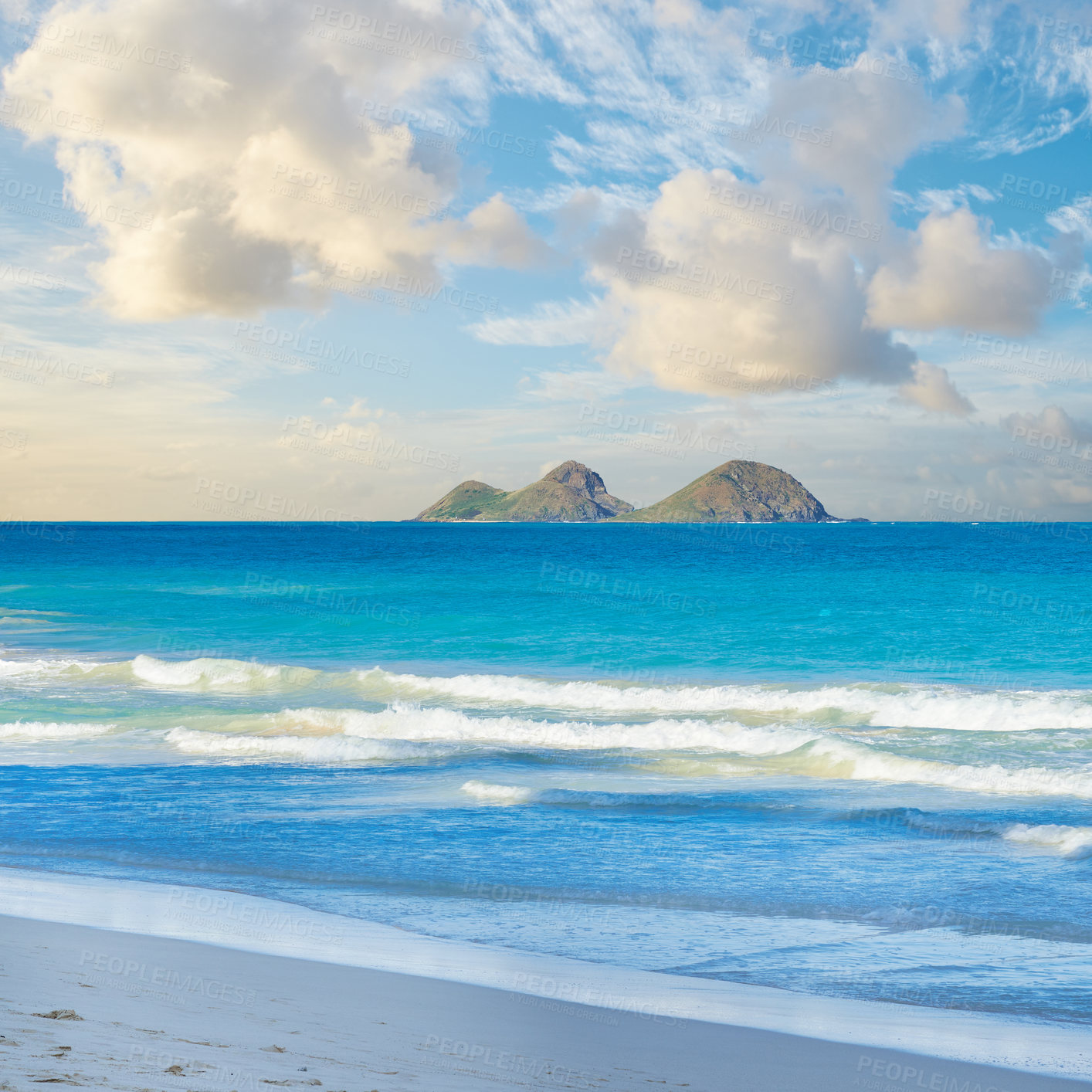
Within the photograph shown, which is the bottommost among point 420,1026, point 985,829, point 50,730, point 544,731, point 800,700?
point 50,730

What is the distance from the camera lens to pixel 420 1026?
22.3 feet

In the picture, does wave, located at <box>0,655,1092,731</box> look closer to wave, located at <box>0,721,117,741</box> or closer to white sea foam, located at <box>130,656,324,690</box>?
white sea foam, located at <box>130,656,324,690</box>

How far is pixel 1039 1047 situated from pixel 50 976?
7.84 metres

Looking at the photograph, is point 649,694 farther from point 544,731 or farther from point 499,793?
point 499,793

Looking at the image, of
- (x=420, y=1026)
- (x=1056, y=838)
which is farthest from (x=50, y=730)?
(x=1056, y=838)

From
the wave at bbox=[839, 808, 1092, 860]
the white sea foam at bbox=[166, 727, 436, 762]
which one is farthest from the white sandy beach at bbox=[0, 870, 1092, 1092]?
the white sea foam at bbox=[166, 727, 436, 762]

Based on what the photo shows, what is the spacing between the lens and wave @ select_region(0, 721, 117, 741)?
68.5ft

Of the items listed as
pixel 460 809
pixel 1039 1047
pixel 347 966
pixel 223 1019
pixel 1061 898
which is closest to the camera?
pixel 223 1019

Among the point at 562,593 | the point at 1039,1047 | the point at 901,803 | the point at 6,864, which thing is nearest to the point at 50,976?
the point at 6,864

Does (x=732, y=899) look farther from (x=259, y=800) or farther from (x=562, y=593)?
(x=562, y=593)

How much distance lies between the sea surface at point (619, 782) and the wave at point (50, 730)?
0.29 ft

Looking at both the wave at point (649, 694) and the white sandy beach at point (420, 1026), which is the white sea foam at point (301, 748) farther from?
the white sandy beach at point (420, 1026)

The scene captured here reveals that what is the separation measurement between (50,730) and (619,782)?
13793 millimetres

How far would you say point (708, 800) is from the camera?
50.1 ft
